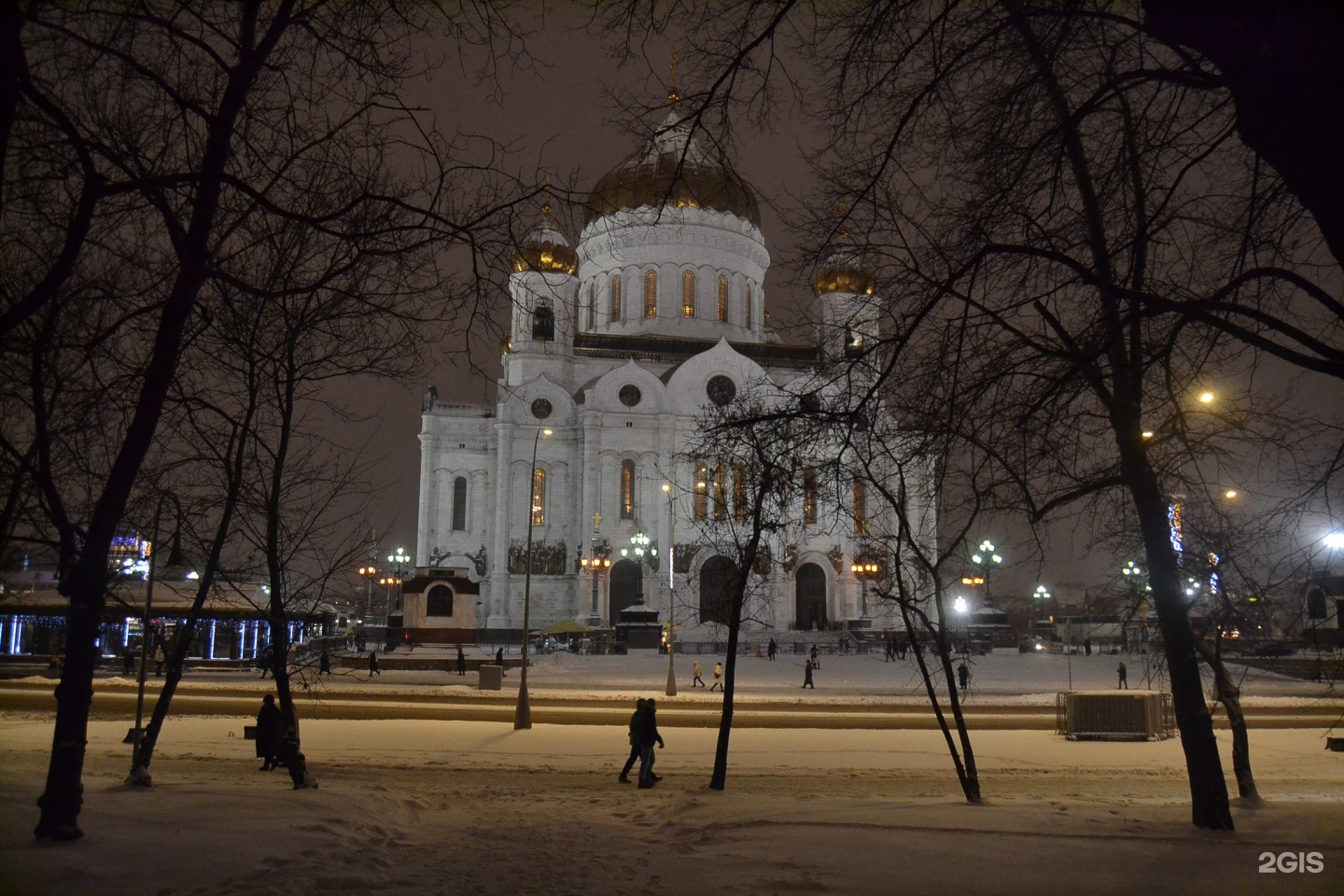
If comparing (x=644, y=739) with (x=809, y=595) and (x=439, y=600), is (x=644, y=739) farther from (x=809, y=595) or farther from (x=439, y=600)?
(x=809, y=595)

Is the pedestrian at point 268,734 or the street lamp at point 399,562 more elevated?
the street lamp at point 399,562

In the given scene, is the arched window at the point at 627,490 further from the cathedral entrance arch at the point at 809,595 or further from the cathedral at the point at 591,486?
the cathedral entrance arch at the point at 809,595

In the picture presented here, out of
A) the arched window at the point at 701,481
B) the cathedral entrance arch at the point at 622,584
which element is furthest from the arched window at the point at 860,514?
the cathedral entrance arch at the point at 622,584

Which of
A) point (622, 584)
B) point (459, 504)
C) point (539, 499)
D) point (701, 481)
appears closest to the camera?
point (701, 481)

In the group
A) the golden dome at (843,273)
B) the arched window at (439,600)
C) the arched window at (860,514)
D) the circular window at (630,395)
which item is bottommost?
the arched window at (439,600)

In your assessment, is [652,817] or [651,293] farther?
[651,293]

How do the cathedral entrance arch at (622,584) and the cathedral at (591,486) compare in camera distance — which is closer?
the cathedral at (591,486)

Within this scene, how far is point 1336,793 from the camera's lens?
48.2 ft

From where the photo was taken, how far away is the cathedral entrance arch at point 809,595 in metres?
64.1

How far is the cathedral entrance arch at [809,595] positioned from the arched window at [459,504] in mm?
20164

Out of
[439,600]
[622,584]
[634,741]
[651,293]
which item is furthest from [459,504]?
[634,741]

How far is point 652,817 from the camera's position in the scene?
469 inches

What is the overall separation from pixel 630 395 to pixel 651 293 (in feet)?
36.3

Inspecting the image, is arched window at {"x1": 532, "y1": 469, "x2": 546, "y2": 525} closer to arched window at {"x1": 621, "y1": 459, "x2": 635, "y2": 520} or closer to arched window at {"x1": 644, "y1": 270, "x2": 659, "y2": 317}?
arched window at {"x1": 621, "y1": 459, "x2": 635, "y2": 520}
